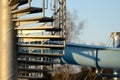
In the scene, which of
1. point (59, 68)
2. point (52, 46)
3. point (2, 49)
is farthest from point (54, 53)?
point (59, 68)

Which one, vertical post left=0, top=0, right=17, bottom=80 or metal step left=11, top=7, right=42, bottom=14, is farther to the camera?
vertical post left=0, top=0, right=17, bottom=80

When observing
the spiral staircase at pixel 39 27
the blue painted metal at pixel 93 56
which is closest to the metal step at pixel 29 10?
the spiral staircase at pixel 39 27

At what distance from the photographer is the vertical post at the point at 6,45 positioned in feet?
43.3

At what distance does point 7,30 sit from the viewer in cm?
1327

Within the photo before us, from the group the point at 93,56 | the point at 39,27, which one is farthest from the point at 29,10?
the point at 93,56

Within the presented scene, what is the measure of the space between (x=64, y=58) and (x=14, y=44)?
3671mm

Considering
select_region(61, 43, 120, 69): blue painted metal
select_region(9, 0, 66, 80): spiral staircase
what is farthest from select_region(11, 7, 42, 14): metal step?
select_region(61, 43, 120, 69): blue painted metal

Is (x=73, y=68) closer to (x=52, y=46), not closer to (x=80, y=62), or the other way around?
(x=80, y=62)

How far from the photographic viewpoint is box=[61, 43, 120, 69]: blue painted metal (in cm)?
1628

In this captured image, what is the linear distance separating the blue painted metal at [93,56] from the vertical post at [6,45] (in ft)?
11.3

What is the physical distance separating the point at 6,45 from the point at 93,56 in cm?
430

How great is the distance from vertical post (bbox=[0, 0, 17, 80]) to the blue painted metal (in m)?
3.44

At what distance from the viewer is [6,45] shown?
13.2m

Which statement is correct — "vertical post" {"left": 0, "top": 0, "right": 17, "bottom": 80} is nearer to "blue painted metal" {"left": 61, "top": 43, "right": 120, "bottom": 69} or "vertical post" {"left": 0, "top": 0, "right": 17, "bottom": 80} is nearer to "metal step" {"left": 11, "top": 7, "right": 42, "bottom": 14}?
"metal step" {"left": 11, "top": 7, "right": 42, "bottom": 14}
